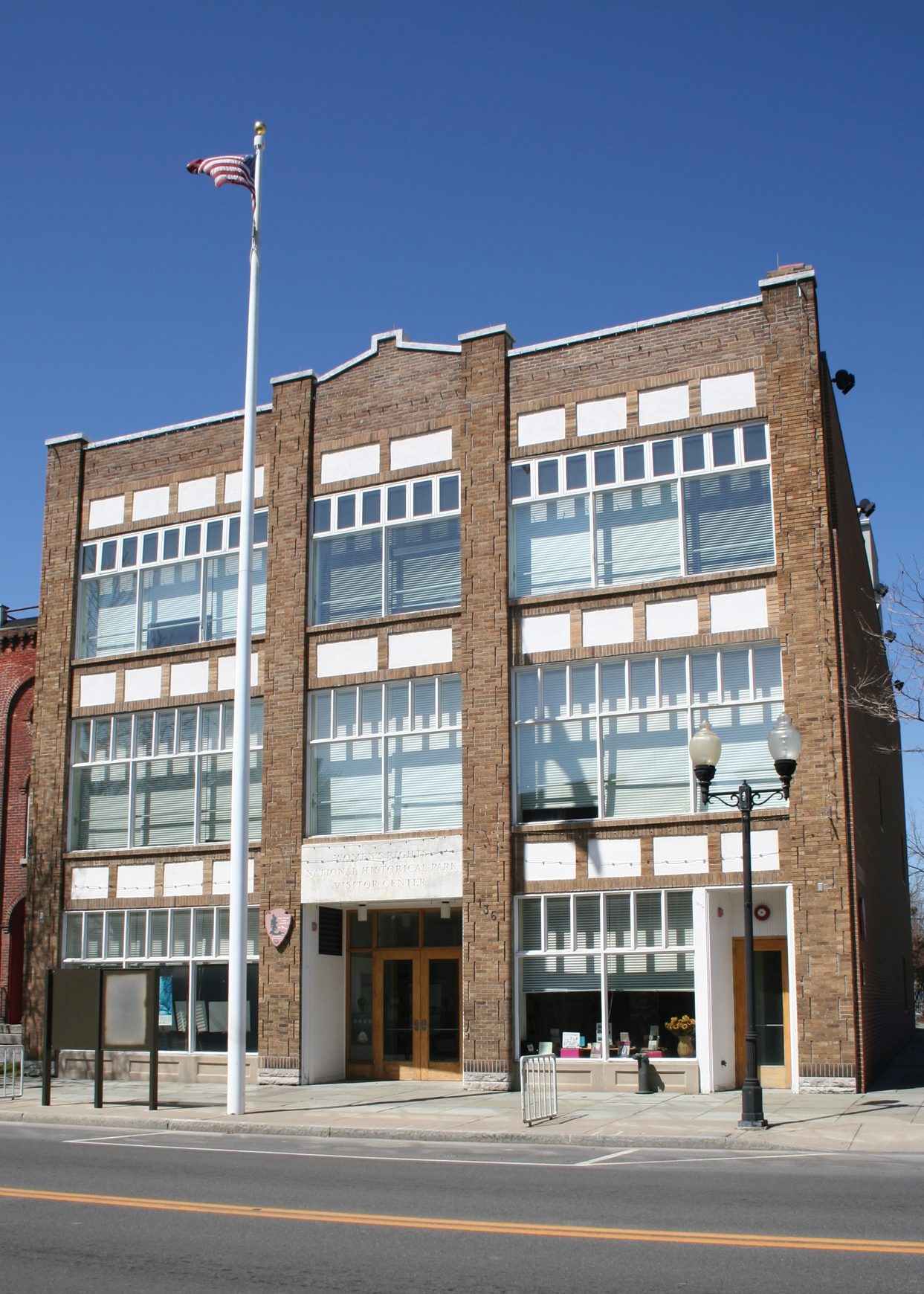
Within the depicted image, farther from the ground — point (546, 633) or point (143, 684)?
point (546, 633)

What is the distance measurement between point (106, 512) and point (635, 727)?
1279 cm

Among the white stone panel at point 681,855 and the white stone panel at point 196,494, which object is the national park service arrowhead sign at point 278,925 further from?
the white stone panel at point 196,494

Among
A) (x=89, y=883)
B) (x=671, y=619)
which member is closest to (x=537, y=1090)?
(x=671, y=619)

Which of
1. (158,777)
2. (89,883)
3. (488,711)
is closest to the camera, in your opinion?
(488,711)

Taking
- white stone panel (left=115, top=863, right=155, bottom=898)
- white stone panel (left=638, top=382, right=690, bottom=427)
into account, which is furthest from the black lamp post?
white stone panel (left=115, top=863, right=155, bottom=898)

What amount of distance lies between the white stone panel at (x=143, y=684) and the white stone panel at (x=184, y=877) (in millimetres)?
3383

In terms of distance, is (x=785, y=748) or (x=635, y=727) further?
(x=635, y=727)

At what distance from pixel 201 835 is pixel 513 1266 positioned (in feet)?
60.9

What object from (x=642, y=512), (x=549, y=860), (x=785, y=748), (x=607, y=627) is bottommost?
(x=549, y=860)

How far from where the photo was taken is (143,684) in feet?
90.8

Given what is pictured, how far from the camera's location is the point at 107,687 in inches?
1109

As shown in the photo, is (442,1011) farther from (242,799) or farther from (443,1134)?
(443,1134)

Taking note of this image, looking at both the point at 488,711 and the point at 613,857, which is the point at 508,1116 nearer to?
the point at 613,857

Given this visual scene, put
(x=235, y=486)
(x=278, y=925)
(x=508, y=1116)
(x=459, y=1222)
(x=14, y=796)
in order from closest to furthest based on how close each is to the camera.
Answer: (x=459, y=1222)
(x=508, y=1116)
(x=278, y=925)
(x=235, y=486)
(x=14, y=796)
